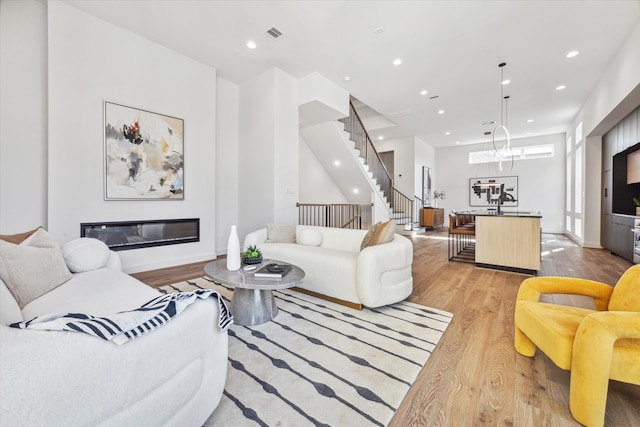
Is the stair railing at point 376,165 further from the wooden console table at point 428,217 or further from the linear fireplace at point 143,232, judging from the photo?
the linear fireplace at point 143,232

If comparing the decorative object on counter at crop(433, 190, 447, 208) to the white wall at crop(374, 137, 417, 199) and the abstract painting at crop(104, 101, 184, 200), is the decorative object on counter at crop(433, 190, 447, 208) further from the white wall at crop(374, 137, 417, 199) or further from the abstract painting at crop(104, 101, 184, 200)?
the abstract painting at crop(104, 101, 184, 200)

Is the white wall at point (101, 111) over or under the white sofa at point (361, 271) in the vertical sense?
over

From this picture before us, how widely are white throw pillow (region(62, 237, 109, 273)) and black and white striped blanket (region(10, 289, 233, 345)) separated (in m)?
1.78

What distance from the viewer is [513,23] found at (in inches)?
136

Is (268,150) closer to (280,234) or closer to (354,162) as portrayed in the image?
(280,234)

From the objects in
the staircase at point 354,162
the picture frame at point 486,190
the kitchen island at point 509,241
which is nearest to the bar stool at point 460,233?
the kitchen island at point 509,241

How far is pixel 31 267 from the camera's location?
5.34ft

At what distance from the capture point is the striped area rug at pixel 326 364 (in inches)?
51.1

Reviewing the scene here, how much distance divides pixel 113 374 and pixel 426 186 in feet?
34.7

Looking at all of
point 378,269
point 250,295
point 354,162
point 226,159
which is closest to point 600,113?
point 354,162

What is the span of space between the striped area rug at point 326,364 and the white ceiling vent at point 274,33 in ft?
12.1

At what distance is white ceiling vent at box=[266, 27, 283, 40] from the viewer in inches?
142

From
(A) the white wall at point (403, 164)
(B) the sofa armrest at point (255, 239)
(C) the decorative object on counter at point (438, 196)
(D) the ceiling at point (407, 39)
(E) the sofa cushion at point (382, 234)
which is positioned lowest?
(B) the sofa armrest at point (255, 239)

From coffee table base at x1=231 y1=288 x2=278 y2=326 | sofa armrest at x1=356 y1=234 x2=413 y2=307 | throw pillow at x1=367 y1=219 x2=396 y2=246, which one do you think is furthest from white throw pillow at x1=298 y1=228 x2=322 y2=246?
coffee table base at x1=231 y1=288 x2=278 y2=326
